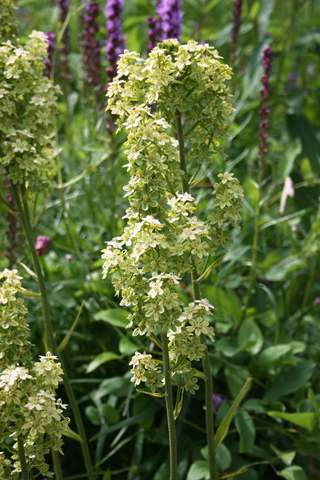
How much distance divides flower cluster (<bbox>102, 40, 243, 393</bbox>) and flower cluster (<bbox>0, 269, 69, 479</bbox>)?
24 cm

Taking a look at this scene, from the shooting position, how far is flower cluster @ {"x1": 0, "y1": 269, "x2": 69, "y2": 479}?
4.06ft

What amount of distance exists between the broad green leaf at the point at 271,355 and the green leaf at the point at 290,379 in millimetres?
101

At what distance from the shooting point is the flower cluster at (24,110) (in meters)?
1.63

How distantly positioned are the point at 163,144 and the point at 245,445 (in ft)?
4.44

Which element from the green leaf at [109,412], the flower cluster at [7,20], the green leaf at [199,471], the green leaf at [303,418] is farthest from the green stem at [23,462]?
the flower cluster at [7,20]

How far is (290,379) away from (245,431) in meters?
0.37

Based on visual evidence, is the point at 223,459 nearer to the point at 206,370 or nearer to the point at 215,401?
the point at 215,401

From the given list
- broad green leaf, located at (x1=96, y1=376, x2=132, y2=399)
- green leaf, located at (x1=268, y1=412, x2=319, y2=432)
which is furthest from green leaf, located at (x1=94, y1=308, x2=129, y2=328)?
green leaf, located at (x1=268, y1=412, x2=319, y2=432)

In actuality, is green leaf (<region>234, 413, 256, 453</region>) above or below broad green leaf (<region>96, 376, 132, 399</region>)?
below

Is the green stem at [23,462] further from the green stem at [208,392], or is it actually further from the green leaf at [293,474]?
the green leaf at [293,474]

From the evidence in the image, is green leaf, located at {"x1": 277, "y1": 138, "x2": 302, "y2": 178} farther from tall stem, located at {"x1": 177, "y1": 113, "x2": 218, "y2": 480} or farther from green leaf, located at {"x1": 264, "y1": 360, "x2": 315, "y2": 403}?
tall stem, located at {"x1": 177, "y1": 113, "x2": 218, "y2": 480}

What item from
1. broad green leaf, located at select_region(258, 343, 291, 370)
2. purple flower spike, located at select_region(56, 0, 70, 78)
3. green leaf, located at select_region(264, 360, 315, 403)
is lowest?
green leaf, located at select_region(264, 360, 315, 403)

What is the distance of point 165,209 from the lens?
1.37m

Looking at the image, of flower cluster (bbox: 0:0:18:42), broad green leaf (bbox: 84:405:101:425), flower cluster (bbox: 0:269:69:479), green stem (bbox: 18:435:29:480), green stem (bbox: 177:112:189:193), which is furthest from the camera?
broad green leaf (bbox: 84:405:101:425)
